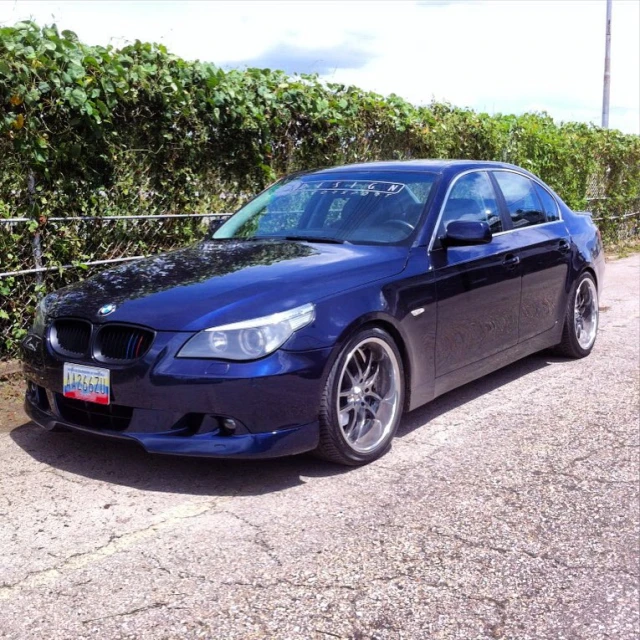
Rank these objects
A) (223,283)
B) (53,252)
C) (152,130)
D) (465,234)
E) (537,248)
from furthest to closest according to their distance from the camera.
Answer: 1. (152,130)
2. (53,252)
3. (537,248)
4. (465,234)
5. (223,283)

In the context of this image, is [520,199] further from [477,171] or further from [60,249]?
[60,249]

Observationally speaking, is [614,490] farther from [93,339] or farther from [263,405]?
[93,339]

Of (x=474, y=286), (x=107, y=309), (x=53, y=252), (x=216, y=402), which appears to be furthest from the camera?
(x=53, y=252)

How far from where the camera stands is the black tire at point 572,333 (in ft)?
21.9

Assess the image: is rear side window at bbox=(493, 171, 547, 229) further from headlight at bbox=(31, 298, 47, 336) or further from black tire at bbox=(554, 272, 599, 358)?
headlight at bbox=(31, 298, 47, 336)

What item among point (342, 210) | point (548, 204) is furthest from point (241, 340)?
point (548, 204)

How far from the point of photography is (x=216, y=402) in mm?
3914

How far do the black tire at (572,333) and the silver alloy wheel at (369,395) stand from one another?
2.52 meters

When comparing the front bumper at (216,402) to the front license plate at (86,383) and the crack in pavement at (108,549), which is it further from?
the crack in pavement at (108,549)

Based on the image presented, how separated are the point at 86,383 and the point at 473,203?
2807mm

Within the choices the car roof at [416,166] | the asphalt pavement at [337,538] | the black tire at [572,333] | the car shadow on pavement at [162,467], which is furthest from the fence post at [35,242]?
the black tire at [572,333]

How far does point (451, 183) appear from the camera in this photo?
5488 millimetres

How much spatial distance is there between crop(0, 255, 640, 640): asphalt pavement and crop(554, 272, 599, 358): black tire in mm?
1468

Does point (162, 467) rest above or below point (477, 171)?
below
